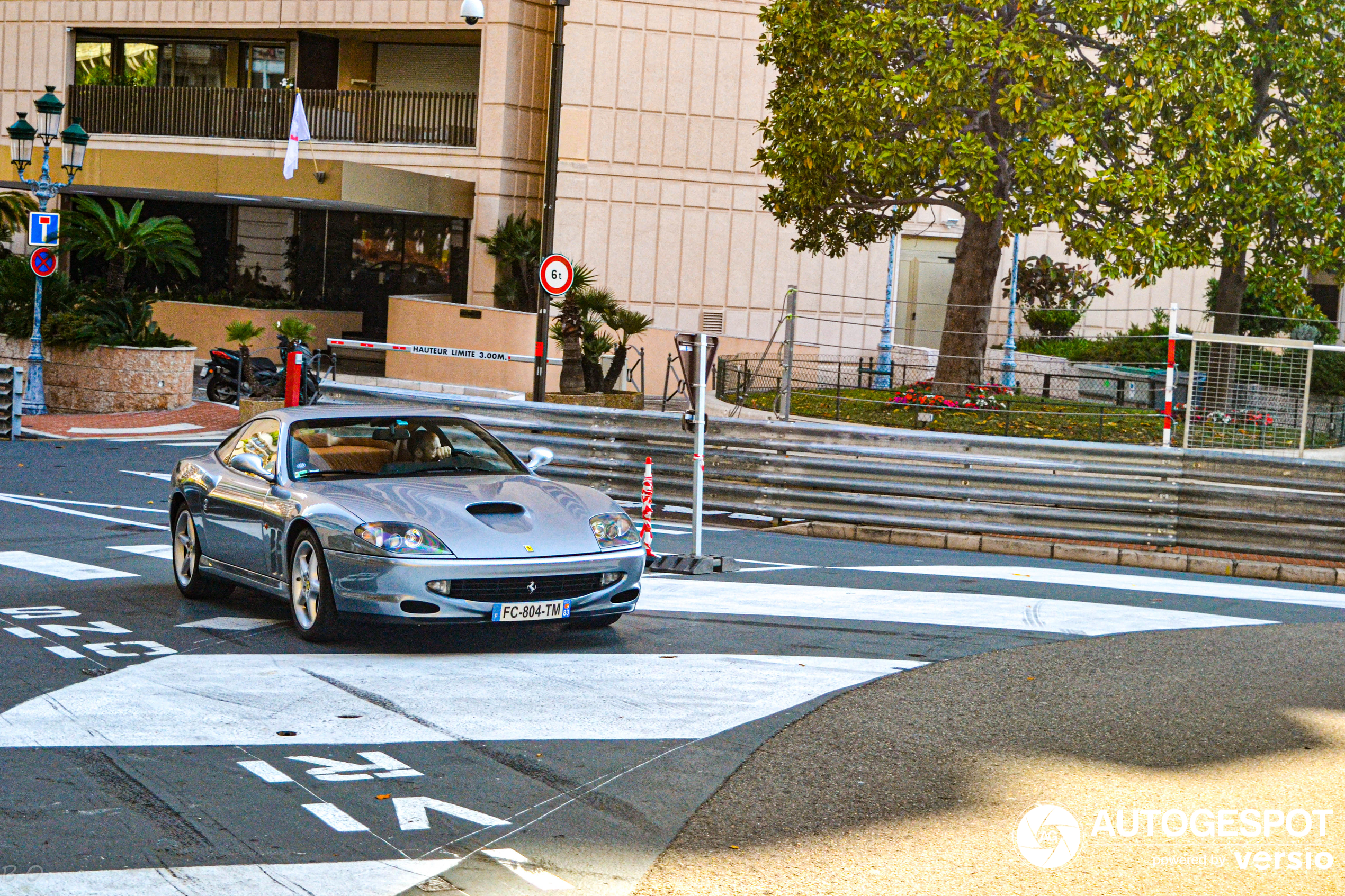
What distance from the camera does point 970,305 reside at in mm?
21609

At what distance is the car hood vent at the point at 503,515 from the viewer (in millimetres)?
8594

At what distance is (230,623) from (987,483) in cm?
753

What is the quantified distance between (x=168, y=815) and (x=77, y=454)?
15.2m

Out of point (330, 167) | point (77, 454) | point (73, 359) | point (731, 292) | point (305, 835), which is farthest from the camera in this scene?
point (731, 292)

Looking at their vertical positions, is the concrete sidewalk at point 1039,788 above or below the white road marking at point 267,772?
above

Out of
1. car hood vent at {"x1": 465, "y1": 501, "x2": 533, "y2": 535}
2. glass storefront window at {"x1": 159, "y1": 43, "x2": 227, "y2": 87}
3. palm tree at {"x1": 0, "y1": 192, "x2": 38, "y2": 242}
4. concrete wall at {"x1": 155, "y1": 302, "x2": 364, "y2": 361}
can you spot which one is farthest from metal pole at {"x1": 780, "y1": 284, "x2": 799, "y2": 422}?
glass storefront window at {"x1": 159, "y1": 43, "x2": 227, "y2": 87}

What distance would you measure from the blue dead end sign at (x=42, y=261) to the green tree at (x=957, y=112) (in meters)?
11.3

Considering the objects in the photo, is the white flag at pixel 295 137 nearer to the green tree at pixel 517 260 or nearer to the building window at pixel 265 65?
the green tree at pixel 517 260

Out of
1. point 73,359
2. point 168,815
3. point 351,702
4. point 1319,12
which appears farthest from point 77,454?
point 1319,12

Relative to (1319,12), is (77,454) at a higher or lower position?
lower

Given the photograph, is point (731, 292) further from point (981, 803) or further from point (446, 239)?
point (981, 803)

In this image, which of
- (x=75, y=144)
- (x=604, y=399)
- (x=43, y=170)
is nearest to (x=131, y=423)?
(x=43, y=170)

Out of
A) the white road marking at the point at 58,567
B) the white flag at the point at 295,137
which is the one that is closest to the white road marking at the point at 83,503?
the white road marking at the point at 58,567

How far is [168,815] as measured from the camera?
17.8 ft
